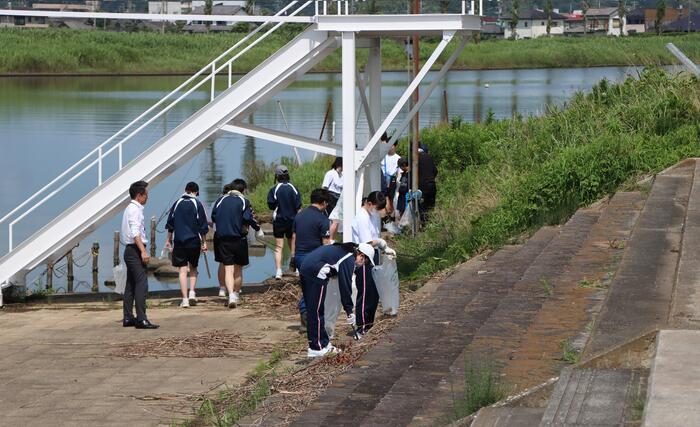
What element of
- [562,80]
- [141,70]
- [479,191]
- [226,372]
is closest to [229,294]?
[226,372]

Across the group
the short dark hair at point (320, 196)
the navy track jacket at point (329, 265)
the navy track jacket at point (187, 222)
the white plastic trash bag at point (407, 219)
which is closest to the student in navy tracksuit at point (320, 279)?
the navy track jacket at point (329, 265)

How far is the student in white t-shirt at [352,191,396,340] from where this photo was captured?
1250 centimetres

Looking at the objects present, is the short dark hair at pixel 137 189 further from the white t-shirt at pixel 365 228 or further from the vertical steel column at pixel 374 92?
the vertical steel column at pixel 374 92

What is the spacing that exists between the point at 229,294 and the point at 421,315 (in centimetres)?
504

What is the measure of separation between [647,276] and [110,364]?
564cm

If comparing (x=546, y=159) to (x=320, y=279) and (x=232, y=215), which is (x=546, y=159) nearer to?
(x=232, y=215)

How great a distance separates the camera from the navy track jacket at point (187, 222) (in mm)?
15984

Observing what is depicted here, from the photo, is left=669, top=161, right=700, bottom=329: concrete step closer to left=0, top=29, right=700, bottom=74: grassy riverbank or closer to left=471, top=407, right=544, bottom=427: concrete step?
left=471, top=407, right=544, bottom=427: concrete step

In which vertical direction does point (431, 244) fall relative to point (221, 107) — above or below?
below

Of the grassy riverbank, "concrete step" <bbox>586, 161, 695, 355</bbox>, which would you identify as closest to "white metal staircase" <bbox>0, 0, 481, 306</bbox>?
"concrete step" <bbox>586, 161, 695, 355</bbox>

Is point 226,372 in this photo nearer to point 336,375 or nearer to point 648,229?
point 336,375

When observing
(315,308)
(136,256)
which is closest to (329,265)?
(315,308)

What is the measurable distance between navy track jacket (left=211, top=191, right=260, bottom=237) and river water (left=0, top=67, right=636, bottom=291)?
3.37 meters

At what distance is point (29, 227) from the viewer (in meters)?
28.1
